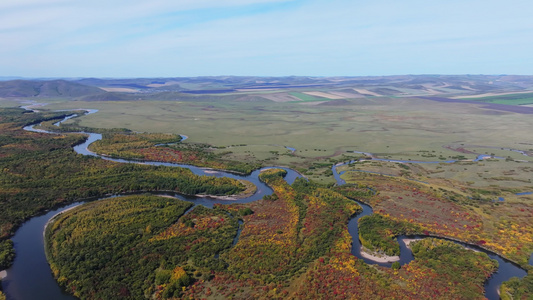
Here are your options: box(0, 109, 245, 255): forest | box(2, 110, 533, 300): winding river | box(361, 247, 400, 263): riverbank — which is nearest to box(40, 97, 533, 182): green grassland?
box(0, 109, 245, 255): forest

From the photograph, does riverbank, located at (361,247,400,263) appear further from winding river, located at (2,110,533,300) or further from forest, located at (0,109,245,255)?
forest, located at (0,109,245,255)

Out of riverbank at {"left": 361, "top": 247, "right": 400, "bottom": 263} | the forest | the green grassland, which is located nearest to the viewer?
riverbank at {"left": 361, "top": 247, "right": 400, "bottom": 263}

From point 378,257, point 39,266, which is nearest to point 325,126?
point 378,257

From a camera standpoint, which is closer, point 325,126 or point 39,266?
point 39,266

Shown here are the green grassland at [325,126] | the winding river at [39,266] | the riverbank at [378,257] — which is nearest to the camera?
the winding river at [39,266]

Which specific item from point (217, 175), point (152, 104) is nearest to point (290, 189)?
point (217, 175)

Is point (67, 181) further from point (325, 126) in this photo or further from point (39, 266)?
point (325, 126)

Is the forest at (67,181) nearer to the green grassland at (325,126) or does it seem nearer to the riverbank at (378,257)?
the green grassland at (325,126)

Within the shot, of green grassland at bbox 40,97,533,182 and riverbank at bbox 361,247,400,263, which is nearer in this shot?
riverbank at bbox 361,247,400,263

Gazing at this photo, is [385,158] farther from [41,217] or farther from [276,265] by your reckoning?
[41,217]

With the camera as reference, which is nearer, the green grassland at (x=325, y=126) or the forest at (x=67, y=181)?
the forest at (x=67, y=181)

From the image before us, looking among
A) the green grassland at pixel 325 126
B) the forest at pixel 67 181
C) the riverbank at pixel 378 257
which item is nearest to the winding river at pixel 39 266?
the riverbank at pixel 378 257

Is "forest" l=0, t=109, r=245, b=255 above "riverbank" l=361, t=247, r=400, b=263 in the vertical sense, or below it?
above
